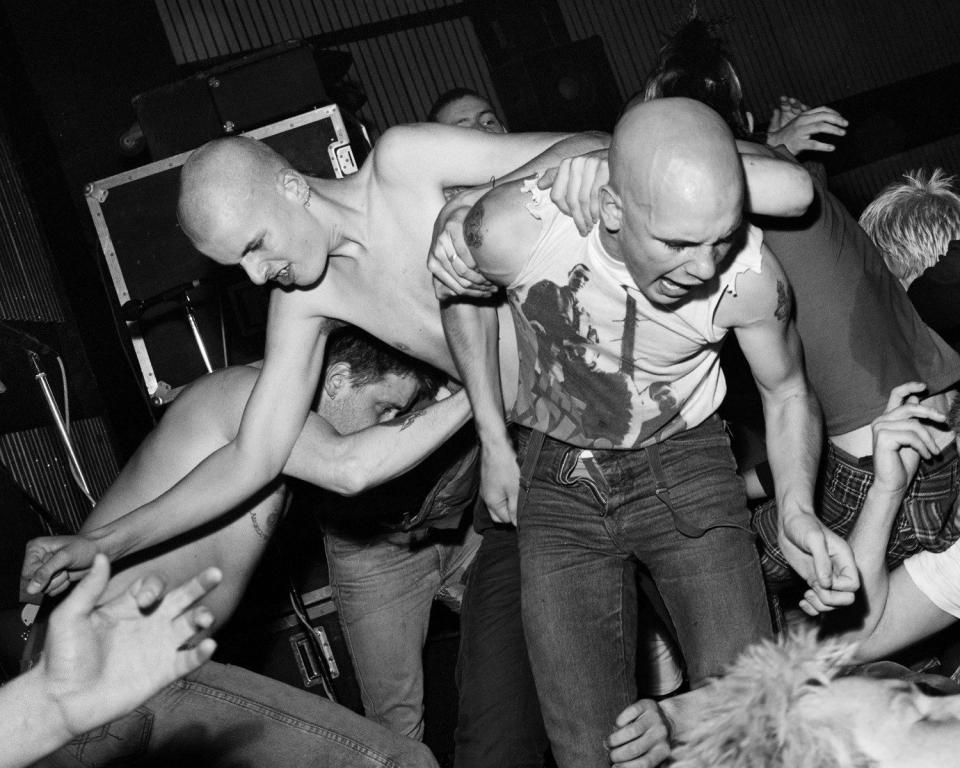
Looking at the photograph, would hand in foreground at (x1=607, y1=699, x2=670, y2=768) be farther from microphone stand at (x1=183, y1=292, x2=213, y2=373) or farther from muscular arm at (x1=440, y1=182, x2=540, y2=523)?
microphone stand at (x1=183, y1=292, x2=213, y2=373)

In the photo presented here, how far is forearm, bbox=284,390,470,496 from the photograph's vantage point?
266cm

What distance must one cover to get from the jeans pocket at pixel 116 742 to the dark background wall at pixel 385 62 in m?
1.68

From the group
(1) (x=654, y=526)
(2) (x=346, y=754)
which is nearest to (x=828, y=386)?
(1) (x=654, y=526)

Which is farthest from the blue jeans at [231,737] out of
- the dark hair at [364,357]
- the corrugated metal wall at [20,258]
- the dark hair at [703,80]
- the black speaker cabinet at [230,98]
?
the black speaker cabinet at [230,98]

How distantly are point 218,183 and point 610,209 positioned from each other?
102 centimetres

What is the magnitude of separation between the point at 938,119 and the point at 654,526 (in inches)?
203

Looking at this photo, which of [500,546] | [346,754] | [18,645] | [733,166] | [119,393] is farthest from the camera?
[119,393]

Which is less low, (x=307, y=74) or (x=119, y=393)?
(x=307, y=74)

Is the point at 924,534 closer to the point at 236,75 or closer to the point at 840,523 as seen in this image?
the point at 840,523

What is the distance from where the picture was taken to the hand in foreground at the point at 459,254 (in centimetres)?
221

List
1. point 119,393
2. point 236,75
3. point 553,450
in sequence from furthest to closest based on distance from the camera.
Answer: point 119,393 < point 236,75 < point 553,450

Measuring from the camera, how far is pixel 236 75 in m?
3.86

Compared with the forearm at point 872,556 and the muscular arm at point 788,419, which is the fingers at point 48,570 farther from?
the forearm at point 872,556

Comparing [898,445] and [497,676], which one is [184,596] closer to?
[497,676]
